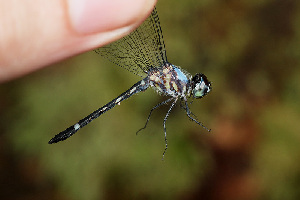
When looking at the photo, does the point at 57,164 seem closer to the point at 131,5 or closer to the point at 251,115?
the point at 251,115

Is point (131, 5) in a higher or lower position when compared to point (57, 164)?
lower

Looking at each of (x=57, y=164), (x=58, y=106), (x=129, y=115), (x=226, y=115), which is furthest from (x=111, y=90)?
(x=226, y=115)

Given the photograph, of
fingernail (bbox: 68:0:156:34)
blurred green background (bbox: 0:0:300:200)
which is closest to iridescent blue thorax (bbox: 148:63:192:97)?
fingernail (bbox: 68:0:156:34)

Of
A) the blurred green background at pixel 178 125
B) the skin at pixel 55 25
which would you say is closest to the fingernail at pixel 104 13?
the skin at pixel 55 25

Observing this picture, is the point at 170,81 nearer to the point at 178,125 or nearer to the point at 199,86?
the point at 199,86

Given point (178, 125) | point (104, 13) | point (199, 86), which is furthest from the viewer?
point (178, 125)

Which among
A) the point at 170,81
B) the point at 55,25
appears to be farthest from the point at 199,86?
the point at 55,25

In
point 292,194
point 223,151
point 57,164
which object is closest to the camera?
point 57,164
